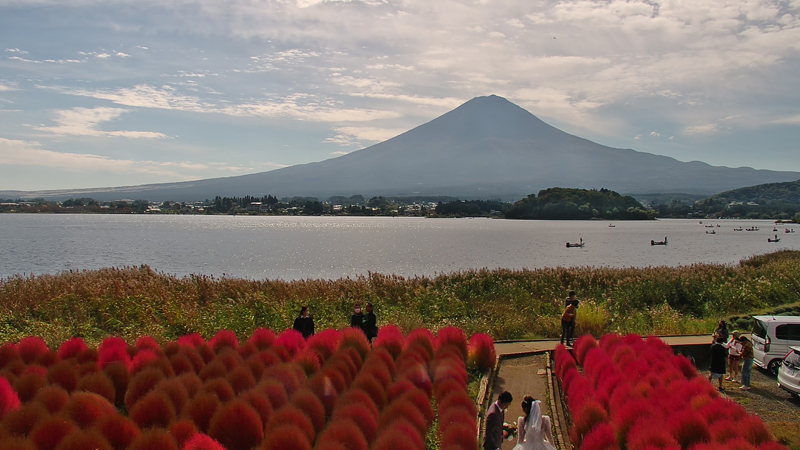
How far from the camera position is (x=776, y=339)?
18.0 meters

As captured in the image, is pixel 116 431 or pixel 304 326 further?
pixel 304 326

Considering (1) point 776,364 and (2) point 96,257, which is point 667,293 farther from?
(2) point 96,257

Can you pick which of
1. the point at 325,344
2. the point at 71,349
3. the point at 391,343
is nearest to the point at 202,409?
the point at 325,344

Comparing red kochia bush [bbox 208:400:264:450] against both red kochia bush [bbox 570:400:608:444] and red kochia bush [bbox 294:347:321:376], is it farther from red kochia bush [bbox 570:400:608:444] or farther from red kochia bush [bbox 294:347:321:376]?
red kochia bush [bbox 570:400:608:444]

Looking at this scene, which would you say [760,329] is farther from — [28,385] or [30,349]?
[30,349]

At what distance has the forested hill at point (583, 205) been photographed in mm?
185875

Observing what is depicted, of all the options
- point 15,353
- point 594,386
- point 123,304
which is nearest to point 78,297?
point 123,304

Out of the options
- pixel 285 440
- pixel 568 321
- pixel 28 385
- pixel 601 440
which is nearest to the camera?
pixel 285 440

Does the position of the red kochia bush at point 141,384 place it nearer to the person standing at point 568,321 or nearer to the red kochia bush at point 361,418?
the red kochia bush at point 361,418

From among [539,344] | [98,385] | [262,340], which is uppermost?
[262,340]

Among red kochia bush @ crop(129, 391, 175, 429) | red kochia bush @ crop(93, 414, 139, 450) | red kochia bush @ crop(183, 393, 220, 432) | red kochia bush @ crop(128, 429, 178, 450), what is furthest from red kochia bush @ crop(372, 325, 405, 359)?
red kochia bush @ crop(128, 429, 178, 450)

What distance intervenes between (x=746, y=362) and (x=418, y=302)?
12345 mm

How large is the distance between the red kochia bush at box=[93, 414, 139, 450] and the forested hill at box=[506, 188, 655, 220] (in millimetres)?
182380

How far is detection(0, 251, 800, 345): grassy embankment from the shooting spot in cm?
2198
